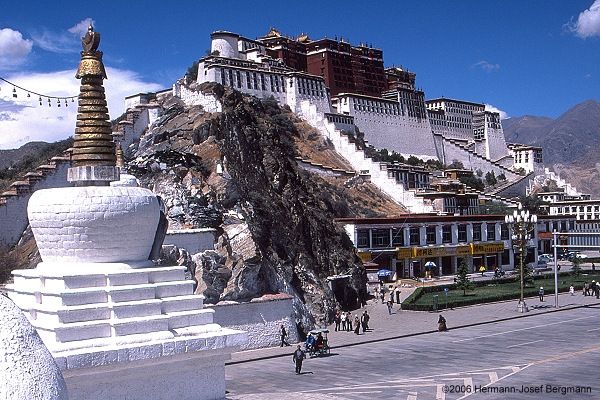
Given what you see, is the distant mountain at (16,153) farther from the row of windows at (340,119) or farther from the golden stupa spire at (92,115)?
the golden stupa spire at (92,115)

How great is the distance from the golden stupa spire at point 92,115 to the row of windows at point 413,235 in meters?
37.0

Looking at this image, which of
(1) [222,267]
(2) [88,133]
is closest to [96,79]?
(2) [88,133]

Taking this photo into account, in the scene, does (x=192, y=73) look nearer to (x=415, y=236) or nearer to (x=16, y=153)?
(x=16, y=153)

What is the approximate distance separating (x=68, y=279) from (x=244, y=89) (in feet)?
227

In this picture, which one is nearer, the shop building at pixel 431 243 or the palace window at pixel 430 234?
the shop building at pixel 431 243

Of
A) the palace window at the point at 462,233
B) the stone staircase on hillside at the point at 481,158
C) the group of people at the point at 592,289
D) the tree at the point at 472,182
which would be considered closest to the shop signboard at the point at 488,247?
the palace window at the point at 462,233

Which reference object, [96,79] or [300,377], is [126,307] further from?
[300,377]

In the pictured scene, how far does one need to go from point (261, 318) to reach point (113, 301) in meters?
16.7

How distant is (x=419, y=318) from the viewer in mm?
37406

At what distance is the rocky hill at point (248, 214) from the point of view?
32406 millimetres

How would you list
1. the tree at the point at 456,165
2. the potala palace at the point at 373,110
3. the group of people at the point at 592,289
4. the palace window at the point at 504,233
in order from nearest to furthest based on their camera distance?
the group of people at the point at 592,289 < the palace window at the point at 504,233 < the potala palace at the point at 373,110 < the tree at the point at 456,165

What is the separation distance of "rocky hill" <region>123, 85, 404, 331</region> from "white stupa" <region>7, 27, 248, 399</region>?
1496 cm

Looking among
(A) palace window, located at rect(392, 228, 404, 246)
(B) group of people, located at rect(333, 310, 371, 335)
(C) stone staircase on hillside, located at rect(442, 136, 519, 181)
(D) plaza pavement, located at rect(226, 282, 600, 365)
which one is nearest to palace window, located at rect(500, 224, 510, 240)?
(A) palace window, located at rect(392, 228, 404, 246)

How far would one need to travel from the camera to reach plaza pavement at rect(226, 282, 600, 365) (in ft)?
99.4
